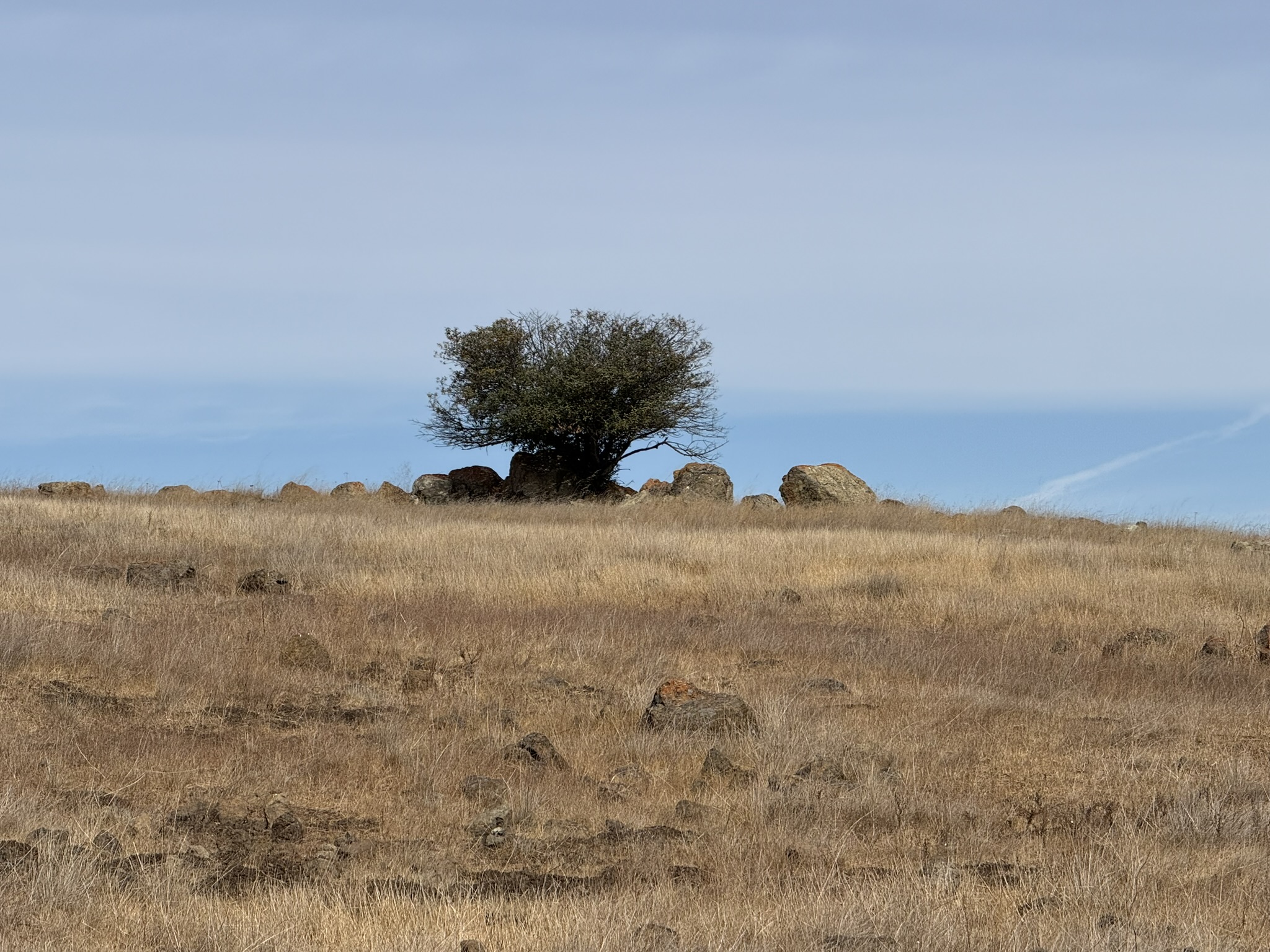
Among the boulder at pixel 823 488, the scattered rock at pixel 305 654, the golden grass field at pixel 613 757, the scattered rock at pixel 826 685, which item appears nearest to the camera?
the golden grass field at pixel 613 757

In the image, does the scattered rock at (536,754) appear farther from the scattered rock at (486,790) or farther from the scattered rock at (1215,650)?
the scattered rock at (1215,650)

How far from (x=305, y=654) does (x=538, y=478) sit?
822 inches

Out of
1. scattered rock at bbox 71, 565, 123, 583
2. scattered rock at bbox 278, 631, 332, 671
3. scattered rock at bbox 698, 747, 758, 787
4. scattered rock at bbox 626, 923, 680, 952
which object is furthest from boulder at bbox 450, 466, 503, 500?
scattered rock at bbox 626, 923, 680, 952

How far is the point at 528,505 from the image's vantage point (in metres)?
25.8

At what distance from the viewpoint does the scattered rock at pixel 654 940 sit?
4465mm

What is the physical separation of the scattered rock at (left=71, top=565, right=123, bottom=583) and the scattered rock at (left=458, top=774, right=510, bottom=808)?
8022 millimetres

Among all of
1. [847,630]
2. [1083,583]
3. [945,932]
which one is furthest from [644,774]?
[1083,583]

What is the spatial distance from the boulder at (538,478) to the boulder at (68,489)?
10.0m

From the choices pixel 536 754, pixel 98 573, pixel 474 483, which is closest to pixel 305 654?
pixel 536 754

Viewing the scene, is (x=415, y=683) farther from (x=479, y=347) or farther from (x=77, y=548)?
(x=479, y=347)

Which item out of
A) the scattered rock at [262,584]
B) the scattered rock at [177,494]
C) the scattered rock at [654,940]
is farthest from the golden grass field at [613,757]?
the scattered rock at [177,494]

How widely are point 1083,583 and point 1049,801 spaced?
29.5ft

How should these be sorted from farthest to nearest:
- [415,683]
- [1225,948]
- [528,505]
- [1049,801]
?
1. [528,505]
2. [415,683]
3. [1049,801]
4. [1225,948]

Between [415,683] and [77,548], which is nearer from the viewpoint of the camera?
[415,683]
